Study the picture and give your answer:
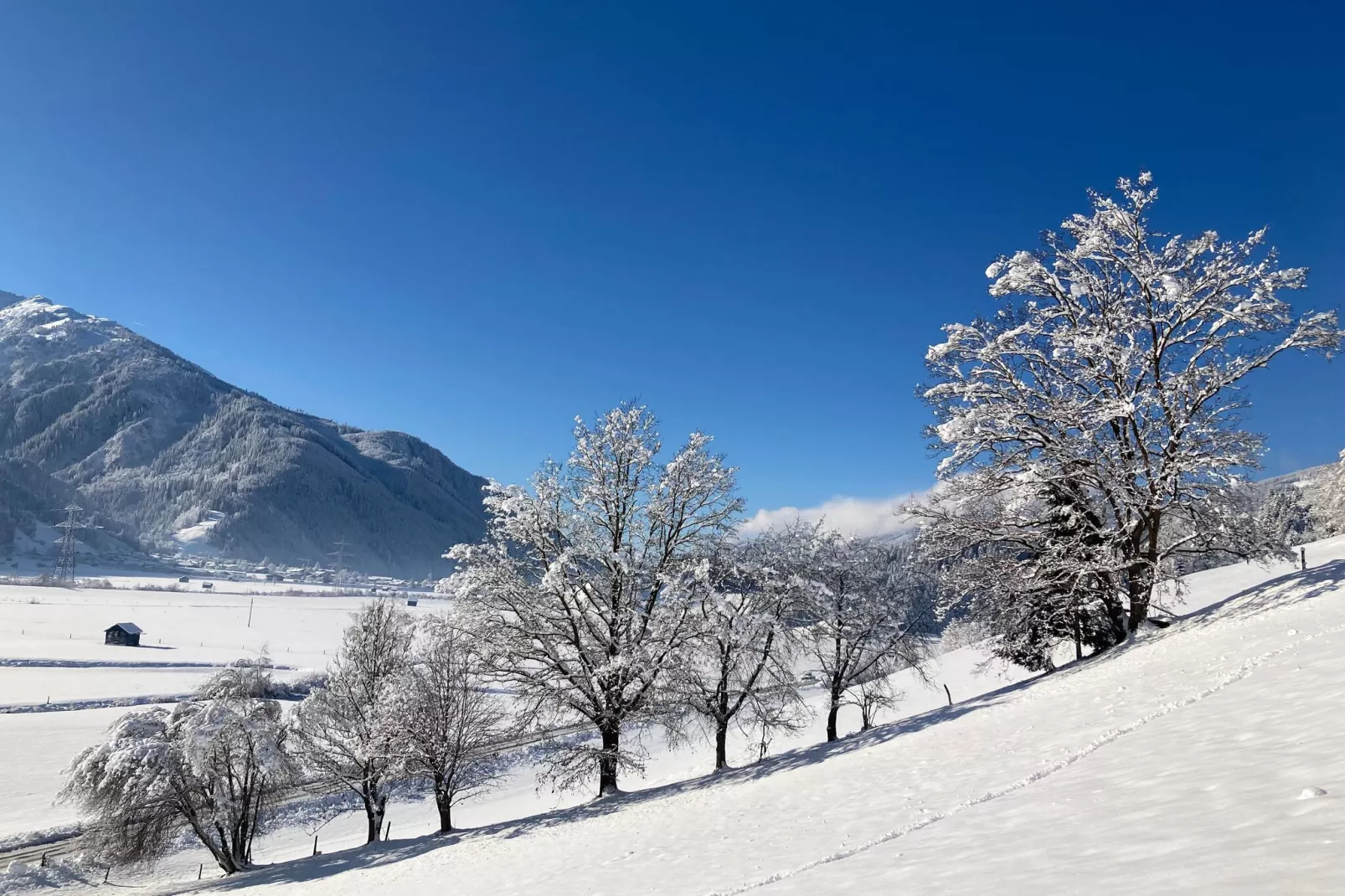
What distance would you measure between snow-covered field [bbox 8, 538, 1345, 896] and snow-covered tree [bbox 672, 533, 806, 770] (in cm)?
275

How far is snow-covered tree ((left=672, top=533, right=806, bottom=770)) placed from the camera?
21.8 meters

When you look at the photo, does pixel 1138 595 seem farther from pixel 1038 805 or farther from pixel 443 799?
pixel 443 799

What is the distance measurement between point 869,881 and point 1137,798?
2.82m

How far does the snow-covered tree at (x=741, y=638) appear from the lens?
859 inches

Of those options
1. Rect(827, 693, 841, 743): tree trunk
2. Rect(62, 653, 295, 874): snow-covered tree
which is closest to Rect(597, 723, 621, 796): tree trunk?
Rect(827, 693, 841, 743): tree trunk

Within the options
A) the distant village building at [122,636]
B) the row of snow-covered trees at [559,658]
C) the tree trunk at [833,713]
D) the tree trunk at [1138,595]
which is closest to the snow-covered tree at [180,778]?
the row of snow-covered trees at [559,658]

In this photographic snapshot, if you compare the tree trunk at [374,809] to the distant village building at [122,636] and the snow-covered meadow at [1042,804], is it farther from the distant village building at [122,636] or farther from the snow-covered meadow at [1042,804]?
the distant village building at [122,636]

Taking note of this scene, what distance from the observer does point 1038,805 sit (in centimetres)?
786

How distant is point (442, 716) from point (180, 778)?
10415 millimetres

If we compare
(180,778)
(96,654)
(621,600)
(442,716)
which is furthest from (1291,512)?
(96,654)

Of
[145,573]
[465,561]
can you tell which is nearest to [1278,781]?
[465,561]

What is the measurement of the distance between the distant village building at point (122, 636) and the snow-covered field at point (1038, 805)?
78.4 metres

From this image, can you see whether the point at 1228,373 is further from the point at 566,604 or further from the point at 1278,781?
the point at 566,604

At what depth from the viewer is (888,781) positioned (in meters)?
12.7
